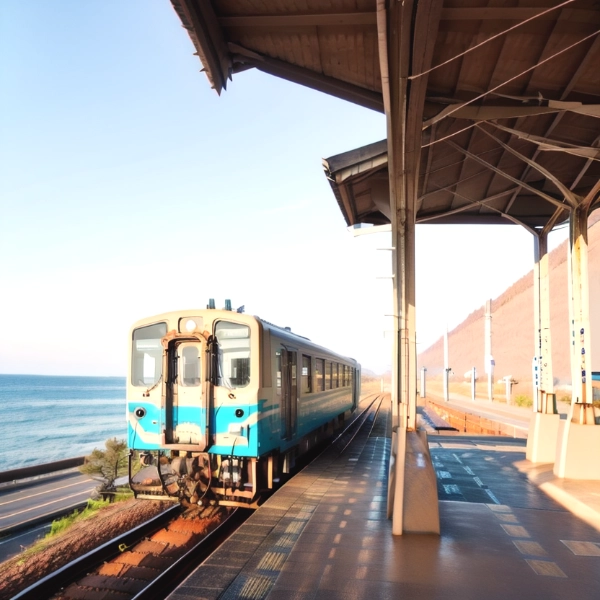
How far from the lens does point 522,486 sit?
29.0 feet

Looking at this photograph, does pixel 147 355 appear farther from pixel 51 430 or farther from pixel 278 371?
pixel 51 430

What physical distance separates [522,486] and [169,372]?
18.8 feet

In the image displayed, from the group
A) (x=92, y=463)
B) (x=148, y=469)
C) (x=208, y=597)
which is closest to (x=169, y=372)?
(x=148, y=469)

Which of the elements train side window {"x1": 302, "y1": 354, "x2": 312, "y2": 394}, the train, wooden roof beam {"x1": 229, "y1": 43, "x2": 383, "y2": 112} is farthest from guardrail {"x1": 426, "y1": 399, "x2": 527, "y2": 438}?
wooden roof beam {"x1": 229, "y1": 43, "x2": 383, "y2": 112}

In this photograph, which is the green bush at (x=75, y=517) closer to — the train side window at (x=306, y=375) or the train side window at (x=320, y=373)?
the train side window at (x=306, y=375)

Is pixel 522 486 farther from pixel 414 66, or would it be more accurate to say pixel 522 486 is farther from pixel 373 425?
pixel 373 425

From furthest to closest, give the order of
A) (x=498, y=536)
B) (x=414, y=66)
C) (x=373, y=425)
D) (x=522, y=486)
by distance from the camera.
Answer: (x=373, y=425)
(x=522, y=486)
(x=498, y=536)
(x=414, y=66)

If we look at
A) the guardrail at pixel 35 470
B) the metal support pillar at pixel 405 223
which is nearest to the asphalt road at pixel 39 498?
the guardrail at pixel 35 470

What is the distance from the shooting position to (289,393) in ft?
32.4

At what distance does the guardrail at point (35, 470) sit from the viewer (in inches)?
778

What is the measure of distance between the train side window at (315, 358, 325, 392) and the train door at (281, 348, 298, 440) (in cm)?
232

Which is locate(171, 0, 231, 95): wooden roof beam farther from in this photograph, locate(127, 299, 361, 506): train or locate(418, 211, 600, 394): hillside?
locate(418, 211, 600, 394): hillside

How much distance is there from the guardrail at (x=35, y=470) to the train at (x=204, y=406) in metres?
14.2

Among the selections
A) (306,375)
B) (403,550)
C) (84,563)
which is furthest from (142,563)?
(306,375)
